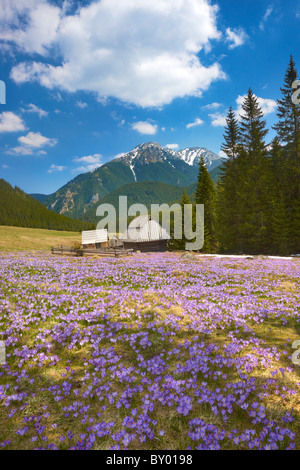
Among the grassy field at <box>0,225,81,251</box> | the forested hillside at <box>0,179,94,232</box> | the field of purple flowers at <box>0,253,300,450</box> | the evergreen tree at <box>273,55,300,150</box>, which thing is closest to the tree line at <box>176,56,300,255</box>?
the evergreen tree at <box>273,55,300,150</box>

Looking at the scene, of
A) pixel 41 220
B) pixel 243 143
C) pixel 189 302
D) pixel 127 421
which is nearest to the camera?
pixel 127 421

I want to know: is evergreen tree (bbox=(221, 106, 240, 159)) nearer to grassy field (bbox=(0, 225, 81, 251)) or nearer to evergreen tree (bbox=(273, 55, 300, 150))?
evergreen tree (bbox=(273, 55, 300, 150))

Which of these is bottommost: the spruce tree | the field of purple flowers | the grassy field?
the field of purple flowers

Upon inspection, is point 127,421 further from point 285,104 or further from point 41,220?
point 41,220

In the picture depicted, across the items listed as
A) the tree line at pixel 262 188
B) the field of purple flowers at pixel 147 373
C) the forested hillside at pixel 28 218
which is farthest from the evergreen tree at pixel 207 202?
the forested hillside at pixel 28 218

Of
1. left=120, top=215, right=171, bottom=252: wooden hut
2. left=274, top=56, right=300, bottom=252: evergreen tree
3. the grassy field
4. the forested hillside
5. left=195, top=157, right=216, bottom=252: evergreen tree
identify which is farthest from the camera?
the forested hillside

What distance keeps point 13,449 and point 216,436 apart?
2872 millimetres

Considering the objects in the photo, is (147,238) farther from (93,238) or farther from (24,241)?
(24,241)

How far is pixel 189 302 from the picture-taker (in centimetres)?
848

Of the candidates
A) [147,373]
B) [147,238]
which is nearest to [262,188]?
[147,238]

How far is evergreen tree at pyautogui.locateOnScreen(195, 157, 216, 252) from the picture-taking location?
51.6 metres

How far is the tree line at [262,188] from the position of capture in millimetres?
34031

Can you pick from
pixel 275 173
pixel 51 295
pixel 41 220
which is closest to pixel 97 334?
pixel 51 295

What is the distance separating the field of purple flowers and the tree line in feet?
98.4
